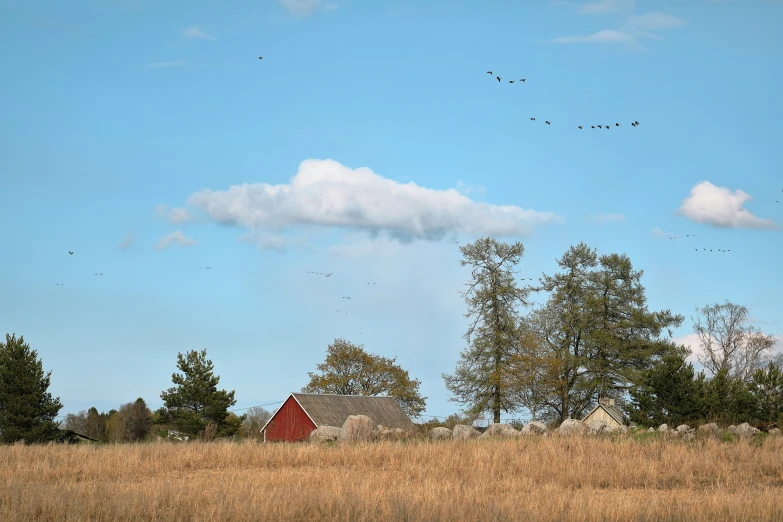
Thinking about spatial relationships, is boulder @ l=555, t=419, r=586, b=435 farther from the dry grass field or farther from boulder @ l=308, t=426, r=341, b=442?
Answer: boulder @ l=308, t=426, r=341, b=442

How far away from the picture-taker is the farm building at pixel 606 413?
169 ft

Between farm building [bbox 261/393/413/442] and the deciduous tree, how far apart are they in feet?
49.6

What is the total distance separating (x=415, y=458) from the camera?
21.8 meters

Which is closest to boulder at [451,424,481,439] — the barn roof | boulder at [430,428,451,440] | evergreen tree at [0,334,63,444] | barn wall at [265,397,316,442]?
boulder at [430,428,451,440]

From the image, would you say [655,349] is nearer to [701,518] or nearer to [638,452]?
[638,452]

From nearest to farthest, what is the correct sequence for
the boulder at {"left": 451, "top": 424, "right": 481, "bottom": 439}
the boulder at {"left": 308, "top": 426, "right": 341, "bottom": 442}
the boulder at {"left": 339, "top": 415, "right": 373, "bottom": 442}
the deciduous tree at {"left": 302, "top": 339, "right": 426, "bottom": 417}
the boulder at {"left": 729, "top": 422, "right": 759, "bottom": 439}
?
the boulder at {"left": 729, "top": 422, "right": 759, "bottom": 439} < the boulder at {"left": 339, "top": 415, "right": 373, "bottom": 442} < the boulder at {"left": 308, "top": 426, "right": 341, "bottom": 442} < the boulder at {"left": 451, "top": 424, "right": 481, "bottom": 439} < the deciduous tree at {"left": 302, "top": 339, "right": 426, "bottom": 417}

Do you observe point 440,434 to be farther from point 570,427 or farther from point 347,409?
point 347,409

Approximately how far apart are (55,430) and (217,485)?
4216 centimetres

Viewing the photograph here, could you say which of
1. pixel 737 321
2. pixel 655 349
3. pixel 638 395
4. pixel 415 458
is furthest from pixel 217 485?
pixel 737 321

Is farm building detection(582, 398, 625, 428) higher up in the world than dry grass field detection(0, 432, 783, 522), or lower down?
higher up

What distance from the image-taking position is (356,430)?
29.6 meters

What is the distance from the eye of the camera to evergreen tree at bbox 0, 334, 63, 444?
52031mm

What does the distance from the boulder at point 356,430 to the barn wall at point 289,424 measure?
2837cm

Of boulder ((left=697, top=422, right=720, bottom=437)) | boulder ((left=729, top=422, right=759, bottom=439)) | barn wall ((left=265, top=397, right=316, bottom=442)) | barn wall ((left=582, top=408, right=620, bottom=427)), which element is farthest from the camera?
barn wall ((left=265, top=397, right=316, bottom=442))
